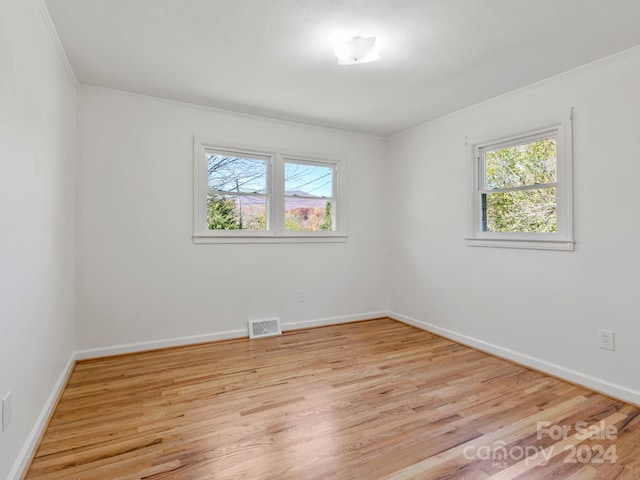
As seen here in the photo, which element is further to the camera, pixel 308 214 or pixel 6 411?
pixel 308 214

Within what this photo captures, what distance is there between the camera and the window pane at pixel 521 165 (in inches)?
114

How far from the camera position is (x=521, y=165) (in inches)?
123

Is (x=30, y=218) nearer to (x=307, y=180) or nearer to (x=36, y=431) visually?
(x=36, y=431)

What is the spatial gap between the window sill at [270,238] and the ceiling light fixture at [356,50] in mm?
2087

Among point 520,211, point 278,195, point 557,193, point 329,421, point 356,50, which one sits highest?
point 356,50

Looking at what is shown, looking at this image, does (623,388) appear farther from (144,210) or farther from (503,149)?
(144,210)

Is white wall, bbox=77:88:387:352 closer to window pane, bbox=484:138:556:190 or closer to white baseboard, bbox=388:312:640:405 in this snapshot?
white baseboard, bbox=388:312:640:405

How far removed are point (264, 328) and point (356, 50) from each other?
285 cm

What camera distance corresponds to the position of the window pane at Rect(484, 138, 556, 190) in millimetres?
2902

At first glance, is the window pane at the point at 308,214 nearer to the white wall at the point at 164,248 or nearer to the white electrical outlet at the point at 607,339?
the white wall at the point at 164,248

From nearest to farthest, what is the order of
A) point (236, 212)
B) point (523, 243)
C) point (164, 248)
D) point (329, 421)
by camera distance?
point (329, 421) → point (523, 243) → point (164, 248) → point (236, 212)

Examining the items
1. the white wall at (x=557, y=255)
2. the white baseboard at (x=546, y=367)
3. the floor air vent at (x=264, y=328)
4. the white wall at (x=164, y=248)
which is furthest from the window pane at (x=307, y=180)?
the white baseboard at (x=546, y=367)

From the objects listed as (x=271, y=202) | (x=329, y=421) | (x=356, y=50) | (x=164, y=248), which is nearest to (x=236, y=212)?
(x=271, y=202)

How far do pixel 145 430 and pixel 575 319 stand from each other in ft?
10.2
